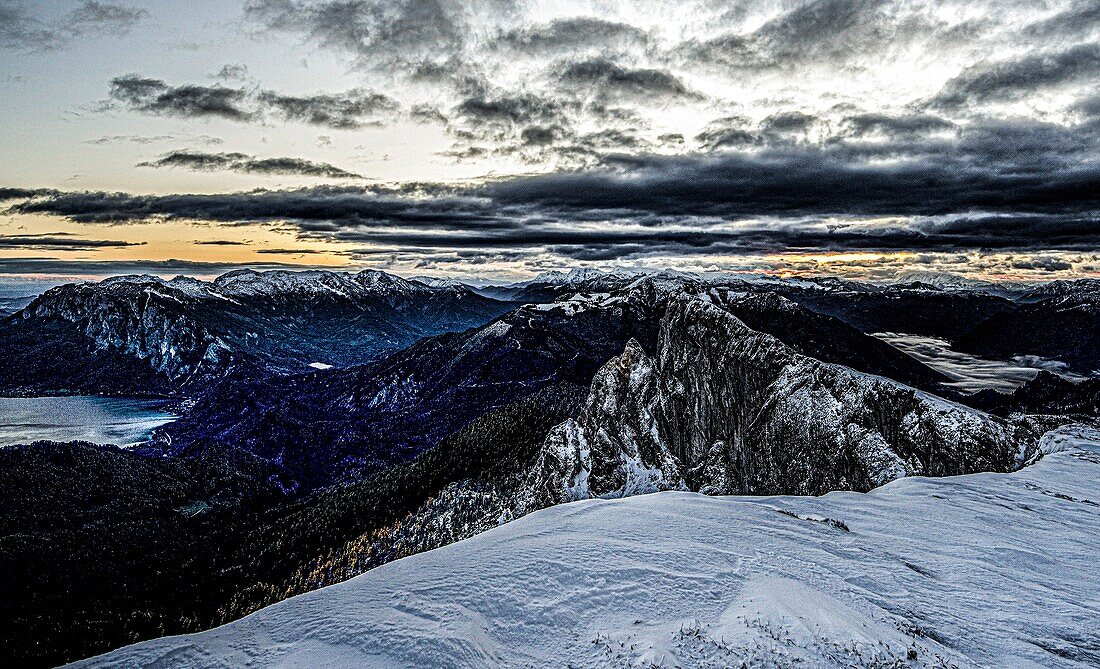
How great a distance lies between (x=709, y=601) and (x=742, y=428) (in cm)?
6542

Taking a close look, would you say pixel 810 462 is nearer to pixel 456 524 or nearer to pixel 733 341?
pixel 733 341

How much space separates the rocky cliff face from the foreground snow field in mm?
23894

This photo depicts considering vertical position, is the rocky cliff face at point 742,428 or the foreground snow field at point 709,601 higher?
the foreground snow field at point 709,601

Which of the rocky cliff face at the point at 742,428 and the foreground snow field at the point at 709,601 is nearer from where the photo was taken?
the foreground snow field at the point at 709,601

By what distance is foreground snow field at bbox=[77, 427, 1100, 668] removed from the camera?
1934 cm

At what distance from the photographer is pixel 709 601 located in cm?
2231

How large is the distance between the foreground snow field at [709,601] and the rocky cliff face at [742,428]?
23894 mm

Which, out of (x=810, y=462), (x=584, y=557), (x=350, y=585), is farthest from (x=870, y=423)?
(x=350, y=585)

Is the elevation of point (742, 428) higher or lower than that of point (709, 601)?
lower

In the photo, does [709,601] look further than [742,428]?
No

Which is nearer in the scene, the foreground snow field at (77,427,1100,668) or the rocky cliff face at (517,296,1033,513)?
the foreground snow field at (77,427,1100,668)

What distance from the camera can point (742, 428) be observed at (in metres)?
83.6

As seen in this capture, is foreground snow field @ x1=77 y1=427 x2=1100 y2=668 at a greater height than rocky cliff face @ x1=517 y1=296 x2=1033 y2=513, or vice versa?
foreground snow field @ x1=77 y1=427 x2=1100 y2=668

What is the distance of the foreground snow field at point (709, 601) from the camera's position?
19344 millimetres
